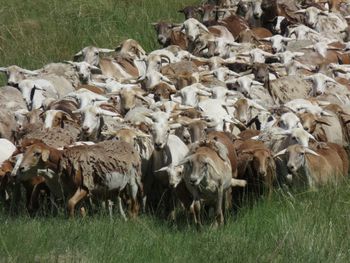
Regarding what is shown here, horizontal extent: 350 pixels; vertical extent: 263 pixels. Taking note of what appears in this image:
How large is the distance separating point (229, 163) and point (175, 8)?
13192 millimetres

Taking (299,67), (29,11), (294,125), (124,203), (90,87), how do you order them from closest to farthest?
(124,203), (294,125), (90,87), (299,67), (29,11)

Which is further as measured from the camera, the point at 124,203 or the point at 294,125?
the point at 294,125

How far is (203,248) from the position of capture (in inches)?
434

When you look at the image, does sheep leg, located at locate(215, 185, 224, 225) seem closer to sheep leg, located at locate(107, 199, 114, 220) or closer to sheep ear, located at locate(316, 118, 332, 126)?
sheep leg, located at locate(107, 199, 114, 220)

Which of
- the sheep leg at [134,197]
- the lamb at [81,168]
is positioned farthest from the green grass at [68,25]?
the lamb at [81,168]

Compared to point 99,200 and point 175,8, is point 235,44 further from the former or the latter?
point 99,200

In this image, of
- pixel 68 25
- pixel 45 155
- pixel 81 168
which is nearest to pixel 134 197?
pixel 81 168

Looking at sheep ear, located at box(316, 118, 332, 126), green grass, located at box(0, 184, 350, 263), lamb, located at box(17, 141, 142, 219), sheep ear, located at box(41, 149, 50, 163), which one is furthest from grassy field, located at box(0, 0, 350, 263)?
sheep ear, located at box(316, 118, 332, 126)

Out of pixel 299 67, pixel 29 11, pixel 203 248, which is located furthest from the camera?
pixel 29 11

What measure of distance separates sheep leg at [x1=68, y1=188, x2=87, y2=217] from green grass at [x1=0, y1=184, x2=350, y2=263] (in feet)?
0.44

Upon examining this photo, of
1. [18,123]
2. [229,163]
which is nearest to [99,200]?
[229,163]

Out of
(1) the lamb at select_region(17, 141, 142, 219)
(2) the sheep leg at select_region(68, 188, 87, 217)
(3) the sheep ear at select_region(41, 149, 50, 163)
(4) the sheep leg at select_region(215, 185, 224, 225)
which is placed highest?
(3) the sheep ear at select_region(41, 149, 50, 163)

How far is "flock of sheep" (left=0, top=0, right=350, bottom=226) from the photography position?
12477mm

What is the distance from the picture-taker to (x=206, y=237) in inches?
460
